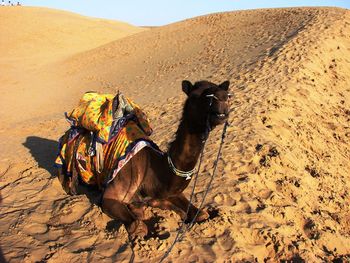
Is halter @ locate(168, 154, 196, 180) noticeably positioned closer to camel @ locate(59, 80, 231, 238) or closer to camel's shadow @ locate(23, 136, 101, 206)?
camel @ locate(59, 80, 231, 238)

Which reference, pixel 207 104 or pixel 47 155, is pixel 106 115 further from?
pixel 47 155

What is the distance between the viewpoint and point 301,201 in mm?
5586

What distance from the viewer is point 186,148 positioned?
3867 millimetres

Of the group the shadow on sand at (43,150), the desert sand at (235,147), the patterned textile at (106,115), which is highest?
the patterned textile at (106,115)

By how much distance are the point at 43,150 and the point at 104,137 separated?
399 cm

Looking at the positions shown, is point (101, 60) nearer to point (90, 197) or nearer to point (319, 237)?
point (90, 197)

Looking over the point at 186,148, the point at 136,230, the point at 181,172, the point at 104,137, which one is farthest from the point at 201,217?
the point at 104,137

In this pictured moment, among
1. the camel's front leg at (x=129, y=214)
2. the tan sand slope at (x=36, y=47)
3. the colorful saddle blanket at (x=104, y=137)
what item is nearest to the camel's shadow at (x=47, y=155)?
the colorful saddle blanket at (x=104, y=137)

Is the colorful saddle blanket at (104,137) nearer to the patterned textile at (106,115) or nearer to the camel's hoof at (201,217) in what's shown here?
the patterned textile at (106,115)

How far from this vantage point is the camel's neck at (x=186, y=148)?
3.81m

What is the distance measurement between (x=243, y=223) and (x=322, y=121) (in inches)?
211

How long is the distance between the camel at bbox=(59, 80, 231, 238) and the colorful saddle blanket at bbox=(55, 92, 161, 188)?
177 millimetres

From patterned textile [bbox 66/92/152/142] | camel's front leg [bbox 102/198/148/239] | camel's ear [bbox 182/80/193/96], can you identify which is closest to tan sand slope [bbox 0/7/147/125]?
patterned textile [bbox 66/92/152/142]

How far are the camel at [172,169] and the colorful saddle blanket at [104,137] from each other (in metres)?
0.18
